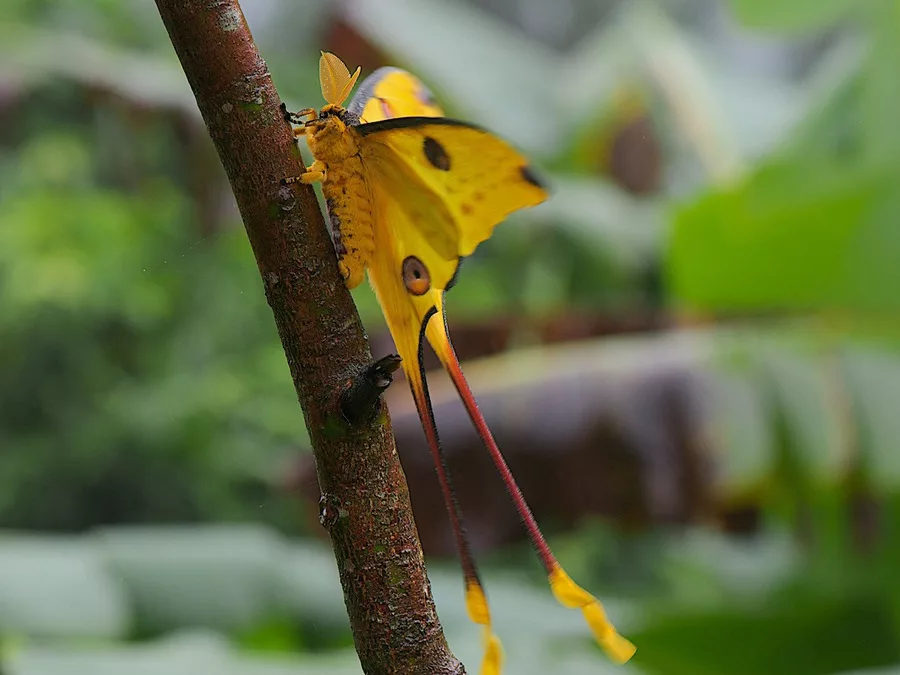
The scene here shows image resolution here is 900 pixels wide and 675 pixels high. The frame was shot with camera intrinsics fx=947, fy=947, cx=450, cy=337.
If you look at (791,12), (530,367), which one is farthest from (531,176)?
(791,12)

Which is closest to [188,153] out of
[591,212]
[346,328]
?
[591,212]

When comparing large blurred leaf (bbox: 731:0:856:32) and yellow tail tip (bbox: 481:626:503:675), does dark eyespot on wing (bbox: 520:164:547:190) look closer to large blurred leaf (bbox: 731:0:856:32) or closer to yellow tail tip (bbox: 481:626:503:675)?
yellow tail tip (bbox: 481:626:503:675)

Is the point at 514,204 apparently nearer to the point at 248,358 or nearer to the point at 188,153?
the point at 248,358

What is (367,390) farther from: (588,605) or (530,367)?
(530,367)

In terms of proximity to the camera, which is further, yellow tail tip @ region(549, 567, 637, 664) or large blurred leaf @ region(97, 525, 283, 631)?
large blurred leaf @ region(97, 525, 283, 631)

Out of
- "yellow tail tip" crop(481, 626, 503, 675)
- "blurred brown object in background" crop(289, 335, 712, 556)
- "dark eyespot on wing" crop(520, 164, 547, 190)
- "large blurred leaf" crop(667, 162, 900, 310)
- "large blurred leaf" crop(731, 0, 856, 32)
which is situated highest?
"large blurred leaf" crop(731, 0, 856, 32)

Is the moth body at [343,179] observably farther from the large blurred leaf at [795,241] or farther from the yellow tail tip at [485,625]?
the large blurred leaf at [795,241]

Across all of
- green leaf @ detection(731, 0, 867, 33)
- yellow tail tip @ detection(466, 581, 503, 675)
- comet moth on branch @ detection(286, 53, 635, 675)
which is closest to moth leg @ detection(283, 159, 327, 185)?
comet moth on branch @ detection(286, 53, 635, 675)
